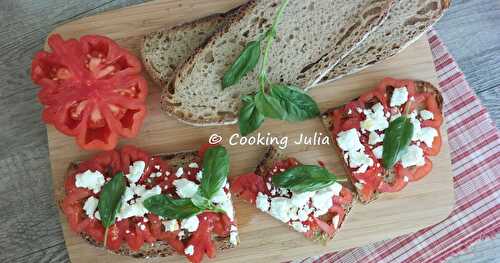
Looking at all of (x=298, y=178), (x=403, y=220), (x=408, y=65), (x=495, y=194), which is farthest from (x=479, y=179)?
(x=298, y=178)

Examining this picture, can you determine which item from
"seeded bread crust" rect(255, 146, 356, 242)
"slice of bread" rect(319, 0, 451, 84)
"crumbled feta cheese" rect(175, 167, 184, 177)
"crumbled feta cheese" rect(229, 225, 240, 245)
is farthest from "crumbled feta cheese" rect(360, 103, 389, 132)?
"crumbled feta cheese" rect(175, 167, 184, 177)

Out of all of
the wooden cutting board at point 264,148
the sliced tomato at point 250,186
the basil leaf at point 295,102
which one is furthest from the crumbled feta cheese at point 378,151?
the sliced tomato at point 250,186

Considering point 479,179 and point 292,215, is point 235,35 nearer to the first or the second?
point 292,215

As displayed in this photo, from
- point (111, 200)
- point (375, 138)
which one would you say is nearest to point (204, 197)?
point (111, 200)

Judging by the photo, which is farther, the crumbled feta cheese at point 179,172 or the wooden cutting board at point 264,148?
the wooden cutting board at point 264,148

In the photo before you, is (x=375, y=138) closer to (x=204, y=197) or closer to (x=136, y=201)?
(x=204, y=197)

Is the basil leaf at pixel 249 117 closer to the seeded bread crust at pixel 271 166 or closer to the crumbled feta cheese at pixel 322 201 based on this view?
the seeded bread crust at pixel 271 166
